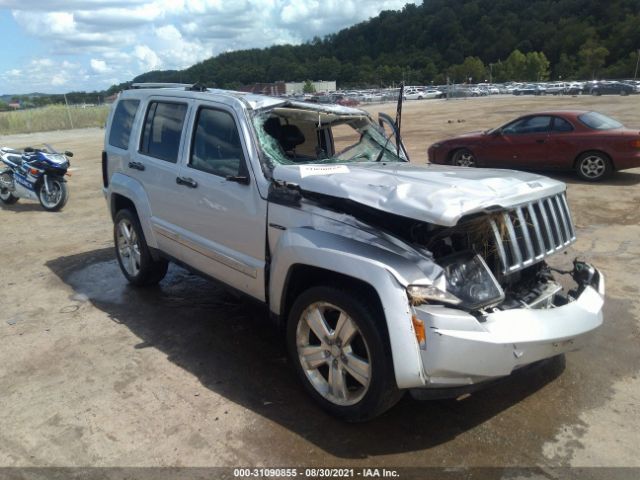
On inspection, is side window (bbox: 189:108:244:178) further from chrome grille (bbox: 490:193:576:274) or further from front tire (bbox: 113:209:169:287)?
chrome grille (bbox: 490:193:576:274)

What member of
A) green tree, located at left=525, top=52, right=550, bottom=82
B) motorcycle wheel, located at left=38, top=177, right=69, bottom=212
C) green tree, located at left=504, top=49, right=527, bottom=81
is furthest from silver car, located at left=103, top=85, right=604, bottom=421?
green tree, located at left=504, top=49, right=527, bottom=81

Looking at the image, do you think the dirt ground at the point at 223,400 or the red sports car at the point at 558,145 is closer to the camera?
the dirt ground at the point at 223,400

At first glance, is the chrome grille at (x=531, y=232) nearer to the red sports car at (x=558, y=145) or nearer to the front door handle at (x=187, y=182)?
the front door handle at (x=187, y=182)

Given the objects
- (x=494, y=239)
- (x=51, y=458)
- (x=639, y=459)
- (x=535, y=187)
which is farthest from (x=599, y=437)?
(x=51, y=458)

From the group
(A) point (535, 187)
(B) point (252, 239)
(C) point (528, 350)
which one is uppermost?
(A) point (535, 187)

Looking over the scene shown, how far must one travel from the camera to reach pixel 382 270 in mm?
2785

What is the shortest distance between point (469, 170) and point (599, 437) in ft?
6.46

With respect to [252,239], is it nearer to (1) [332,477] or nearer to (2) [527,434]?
(1) [332,477]

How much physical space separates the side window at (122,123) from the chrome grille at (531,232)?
3.86 metres

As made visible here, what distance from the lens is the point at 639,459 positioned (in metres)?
2.84

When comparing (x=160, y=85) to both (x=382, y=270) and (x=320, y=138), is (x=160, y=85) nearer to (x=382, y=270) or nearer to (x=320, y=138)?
(x=320, y=138)

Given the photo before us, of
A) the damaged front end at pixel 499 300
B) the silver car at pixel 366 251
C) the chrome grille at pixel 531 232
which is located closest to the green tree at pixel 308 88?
the silver car at pixel 366 251

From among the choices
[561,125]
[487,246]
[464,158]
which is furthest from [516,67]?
[487,246]

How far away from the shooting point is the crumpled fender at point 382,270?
270 centimetres
